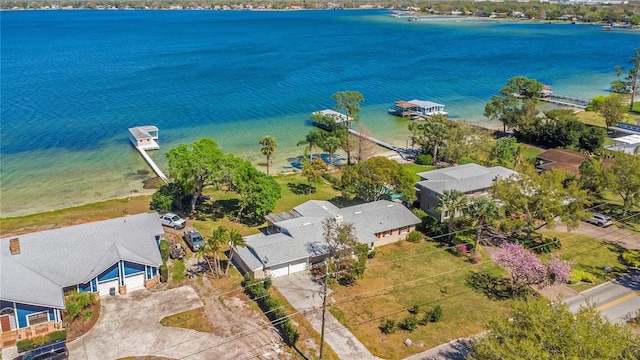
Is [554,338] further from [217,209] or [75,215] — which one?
[75,215]

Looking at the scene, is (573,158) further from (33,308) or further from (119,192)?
(33,308)

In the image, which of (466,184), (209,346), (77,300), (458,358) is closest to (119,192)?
(77,300)

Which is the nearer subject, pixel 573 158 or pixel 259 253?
pixel 259 253

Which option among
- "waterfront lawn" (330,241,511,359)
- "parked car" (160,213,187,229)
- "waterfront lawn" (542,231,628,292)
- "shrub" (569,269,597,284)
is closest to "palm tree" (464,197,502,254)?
"waterfront lawn" (330,241,511,359)

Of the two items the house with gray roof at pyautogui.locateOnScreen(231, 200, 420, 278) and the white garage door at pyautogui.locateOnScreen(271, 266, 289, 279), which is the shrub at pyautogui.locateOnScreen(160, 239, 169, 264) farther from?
the white garage door at pyautogui.locateOnScreen(271, 266, 289, 279)

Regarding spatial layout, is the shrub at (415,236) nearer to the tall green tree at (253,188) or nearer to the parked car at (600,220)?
the tall green tree at (253,188)

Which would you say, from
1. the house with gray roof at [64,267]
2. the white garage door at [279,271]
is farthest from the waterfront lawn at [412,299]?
the house with gray roof at [64,267]
